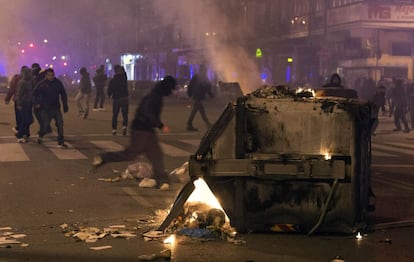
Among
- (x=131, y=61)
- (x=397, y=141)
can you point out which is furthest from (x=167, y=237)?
(x=131, y=61)

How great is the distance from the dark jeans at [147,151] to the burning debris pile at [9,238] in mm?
2662

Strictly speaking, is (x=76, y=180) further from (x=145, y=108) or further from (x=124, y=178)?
(x=145, y=108)

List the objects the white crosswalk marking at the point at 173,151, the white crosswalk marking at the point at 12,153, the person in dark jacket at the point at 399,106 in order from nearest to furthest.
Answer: the white crosswalk marking at the point at 12,153 → the white crosswalk marking at the point at 173,151 → the person in dark jacket at the point at 399,106

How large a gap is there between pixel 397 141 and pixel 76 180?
8.31m

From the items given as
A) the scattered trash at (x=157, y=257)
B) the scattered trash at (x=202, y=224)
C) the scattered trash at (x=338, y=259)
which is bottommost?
the scattered trash at (x=338, y=259)

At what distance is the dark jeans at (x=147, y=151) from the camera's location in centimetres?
842

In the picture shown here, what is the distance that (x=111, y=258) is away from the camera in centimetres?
505

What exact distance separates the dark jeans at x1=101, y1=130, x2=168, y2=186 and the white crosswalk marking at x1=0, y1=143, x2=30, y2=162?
2.72 meters

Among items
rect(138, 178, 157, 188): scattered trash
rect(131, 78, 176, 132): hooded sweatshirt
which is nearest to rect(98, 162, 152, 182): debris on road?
rect(138, 178, 157, 188): scattered trash

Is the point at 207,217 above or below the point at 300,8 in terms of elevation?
below

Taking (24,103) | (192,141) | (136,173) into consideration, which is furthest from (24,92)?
(136,173)

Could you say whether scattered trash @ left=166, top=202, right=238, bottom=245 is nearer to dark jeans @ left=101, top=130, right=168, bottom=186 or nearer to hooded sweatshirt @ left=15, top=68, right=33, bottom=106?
dark jeans @ left=101, top=130, right=168, bottom=186

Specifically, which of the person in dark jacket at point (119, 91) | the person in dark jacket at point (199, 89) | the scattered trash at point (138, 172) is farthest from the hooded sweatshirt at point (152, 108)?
the person in dark jacket at point (199, 89)

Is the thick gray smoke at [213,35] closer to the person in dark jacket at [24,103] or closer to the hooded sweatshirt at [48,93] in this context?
the person in dark jacket at [24,103]
